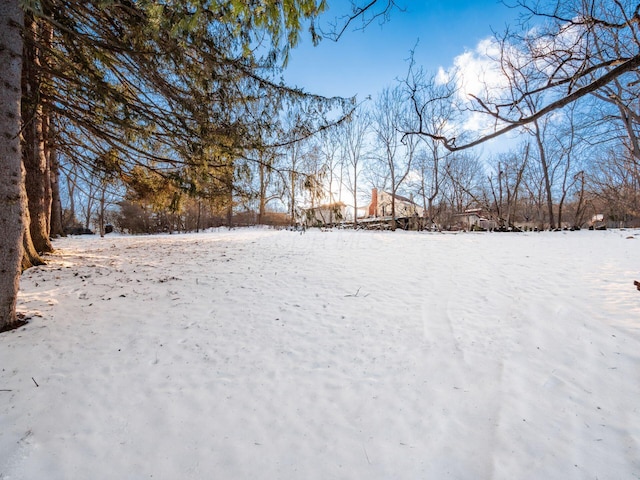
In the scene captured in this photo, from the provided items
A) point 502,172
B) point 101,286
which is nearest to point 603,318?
point 101,286

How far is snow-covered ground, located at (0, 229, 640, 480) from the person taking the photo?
1622 millimetres

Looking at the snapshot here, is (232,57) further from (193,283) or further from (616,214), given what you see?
(616,214)

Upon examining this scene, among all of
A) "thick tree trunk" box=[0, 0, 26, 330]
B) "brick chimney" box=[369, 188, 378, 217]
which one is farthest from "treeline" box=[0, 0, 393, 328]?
"brick chimney" box=[369, 188, 378, 217]

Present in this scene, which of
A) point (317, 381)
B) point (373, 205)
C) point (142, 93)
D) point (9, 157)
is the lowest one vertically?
point (317, 381)

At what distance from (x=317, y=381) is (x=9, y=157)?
12.5 feet


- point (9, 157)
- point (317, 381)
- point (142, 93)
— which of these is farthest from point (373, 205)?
point (9, 157)

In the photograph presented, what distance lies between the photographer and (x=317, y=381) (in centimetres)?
239

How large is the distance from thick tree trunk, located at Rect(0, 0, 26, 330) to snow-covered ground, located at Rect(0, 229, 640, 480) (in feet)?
1.89

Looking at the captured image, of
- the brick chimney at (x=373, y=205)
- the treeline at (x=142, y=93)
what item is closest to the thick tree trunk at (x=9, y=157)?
the treeline at (x=142, y=93)

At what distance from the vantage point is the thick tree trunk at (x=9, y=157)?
8.41 feet

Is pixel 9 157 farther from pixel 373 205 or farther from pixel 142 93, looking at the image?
pixel 373 205

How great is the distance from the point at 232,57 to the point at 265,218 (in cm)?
2255

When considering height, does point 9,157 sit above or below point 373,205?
below

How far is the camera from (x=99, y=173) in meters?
5.39
